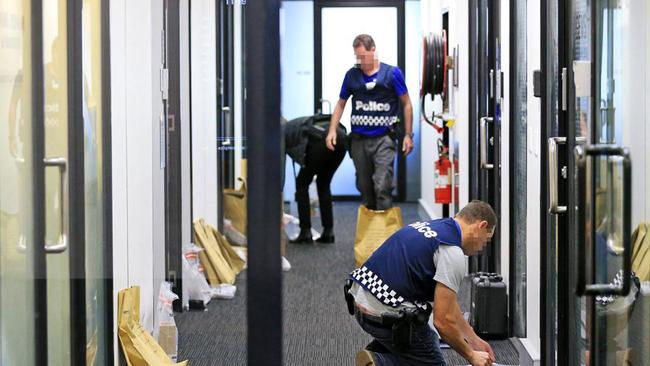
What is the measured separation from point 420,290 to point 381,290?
0.14 m

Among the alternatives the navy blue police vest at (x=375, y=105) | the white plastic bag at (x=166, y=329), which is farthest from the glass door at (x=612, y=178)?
the navy blue police vest at (x=375, y=105)

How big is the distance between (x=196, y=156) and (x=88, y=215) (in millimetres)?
1486

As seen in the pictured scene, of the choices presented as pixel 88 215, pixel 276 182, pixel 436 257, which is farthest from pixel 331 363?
pixel 276 182

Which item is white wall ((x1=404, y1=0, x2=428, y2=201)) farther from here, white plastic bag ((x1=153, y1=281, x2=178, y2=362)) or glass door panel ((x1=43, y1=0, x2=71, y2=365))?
glass door panel ((x1=43, y1=0, x2=71, y2=365))

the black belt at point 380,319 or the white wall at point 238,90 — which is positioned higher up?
the white wall at point 238,90

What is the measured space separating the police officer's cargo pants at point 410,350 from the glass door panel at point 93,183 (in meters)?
0.95

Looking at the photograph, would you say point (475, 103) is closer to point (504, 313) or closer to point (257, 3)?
point (504, 313)

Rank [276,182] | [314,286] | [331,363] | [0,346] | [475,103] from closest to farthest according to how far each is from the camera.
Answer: [276,182]
[0,346]
[331,363]
[475,103]
[314,286]

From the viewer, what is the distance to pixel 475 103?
680cm

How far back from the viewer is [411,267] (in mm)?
4078

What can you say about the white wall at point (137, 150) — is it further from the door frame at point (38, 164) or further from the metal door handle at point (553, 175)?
the metal door handle at point (553, 175)

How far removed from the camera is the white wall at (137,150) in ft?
14.1

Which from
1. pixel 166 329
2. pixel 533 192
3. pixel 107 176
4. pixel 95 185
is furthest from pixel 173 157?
pixel 533 192

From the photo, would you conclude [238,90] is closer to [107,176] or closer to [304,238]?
[107,176]
